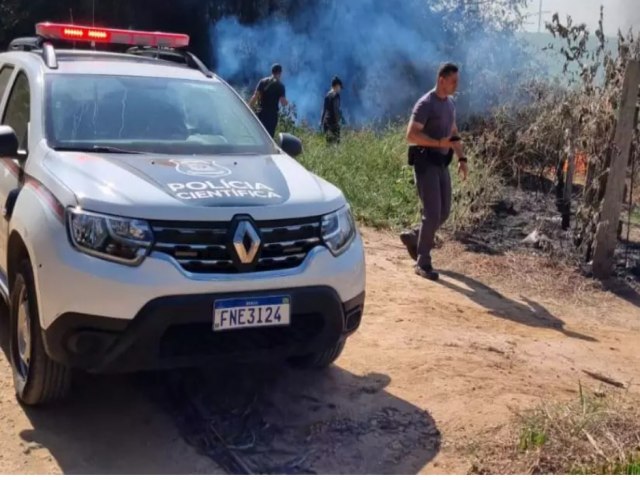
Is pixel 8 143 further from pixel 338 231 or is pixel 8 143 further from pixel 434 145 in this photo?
pixel 434 145

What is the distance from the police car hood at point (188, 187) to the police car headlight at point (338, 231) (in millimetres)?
46

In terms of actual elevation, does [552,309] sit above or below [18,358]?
below

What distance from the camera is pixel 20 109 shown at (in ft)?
16.2

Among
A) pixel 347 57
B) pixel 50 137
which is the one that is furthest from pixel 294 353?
pixel 347 57

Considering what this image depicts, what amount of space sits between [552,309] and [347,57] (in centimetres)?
1473

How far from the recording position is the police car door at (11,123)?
4.46 m

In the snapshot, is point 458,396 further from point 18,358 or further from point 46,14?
point 46,14

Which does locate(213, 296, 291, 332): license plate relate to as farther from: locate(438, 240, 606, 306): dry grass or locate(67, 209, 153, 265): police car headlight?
locate(438, 240, 606, 306): dry grass

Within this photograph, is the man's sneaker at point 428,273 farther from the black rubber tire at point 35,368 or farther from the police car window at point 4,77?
the black rubber tire at point 35,368

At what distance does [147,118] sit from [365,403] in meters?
2.02

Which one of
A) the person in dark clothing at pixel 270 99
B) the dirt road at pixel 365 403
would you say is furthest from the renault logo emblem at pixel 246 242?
the person in dark clothing at pixel 270 99

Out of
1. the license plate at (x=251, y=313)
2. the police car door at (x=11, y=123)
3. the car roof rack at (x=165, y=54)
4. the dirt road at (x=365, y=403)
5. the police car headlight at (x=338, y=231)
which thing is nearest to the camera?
the license plate at (x=251, y=313)

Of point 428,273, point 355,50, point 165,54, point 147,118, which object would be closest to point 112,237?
point 147,118

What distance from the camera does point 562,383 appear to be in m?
4.98
